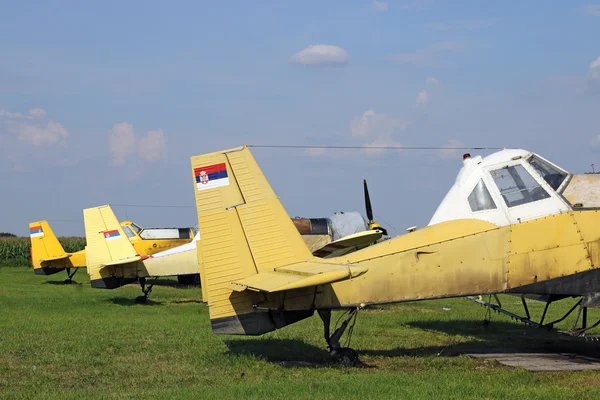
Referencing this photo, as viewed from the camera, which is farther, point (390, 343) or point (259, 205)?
point (390, 343)

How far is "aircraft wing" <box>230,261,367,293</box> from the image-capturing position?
822 cm

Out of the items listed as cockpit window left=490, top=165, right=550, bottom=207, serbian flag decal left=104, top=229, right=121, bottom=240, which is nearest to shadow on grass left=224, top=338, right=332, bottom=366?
cockpit window left=490, top=165, right=550, bottom=207

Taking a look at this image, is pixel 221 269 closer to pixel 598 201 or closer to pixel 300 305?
pixel 300 305

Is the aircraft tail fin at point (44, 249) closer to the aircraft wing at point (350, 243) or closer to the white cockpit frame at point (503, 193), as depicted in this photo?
the aircraft wing at point (350, 243)

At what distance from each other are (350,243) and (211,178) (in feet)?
29.8

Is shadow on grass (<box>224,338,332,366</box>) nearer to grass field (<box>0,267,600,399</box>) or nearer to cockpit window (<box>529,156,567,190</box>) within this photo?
grass field (<box>0,267,600,399</box>)

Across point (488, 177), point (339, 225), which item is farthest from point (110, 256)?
point (488, 177)

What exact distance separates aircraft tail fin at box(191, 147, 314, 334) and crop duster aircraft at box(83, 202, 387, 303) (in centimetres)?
1219

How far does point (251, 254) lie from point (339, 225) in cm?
1366

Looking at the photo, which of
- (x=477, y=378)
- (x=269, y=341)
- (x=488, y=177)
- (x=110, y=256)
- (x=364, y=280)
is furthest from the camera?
(x=110, y=256)

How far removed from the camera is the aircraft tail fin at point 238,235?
31.0 feet

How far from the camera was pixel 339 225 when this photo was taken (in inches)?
908

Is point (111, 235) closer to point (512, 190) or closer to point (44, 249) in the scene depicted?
point (44, 249)

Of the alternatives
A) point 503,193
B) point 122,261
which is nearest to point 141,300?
point 122,261
